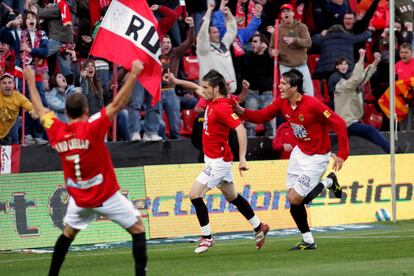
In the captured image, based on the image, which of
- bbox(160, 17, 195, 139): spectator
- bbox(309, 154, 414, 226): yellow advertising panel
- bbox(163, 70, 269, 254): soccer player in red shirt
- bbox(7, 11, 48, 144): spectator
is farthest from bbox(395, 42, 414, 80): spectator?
bbox(163, 70, 269, 254): soccer player in red shirt

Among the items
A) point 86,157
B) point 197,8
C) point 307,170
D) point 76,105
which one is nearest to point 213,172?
point 307,170

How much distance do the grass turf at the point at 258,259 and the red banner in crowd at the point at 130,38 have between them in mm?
2846

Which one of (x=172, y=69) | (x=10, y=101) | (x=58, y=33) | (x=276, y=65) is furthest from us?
(x=276, y=65)

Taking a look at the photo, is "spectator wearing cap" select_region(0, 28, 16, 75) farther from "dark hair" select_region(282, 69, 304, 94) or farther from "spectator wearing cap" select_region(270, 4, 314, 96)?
"dark hair" select_region(282, 69, 304, 94)

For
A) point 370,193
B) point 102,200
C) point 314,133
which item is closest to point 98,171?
point 102,200

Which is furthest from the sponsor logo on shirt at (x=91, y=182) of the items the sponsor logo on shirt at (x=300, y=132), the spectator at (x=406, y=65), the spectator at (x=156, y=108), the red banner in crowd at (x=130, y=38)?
the spectator at (x=406, y=65)

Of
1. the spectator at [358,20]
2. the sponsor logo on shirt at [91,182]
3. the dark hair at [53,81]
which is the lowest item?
the sponsor logo on shirt at [91,182]

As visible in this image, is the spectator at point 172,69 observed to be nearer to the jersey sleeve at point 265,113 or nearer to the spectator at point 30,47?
the spectator at point 30,47

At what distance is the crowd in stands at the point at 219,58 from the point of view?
20.6 metres

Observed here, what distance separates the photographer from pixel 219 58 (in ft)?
73.5

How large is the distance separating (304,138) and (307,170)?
47 cm

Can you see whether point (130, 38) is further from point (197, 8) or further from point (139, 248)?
point (139, 248)

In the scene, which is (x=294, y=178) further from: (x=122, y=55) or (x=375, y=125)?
(x=375, y=125)

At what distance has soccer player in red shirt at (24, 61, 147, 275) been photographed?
38.2 feet
